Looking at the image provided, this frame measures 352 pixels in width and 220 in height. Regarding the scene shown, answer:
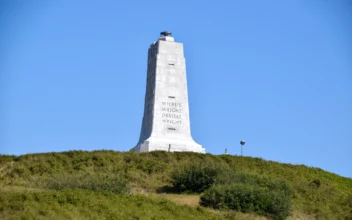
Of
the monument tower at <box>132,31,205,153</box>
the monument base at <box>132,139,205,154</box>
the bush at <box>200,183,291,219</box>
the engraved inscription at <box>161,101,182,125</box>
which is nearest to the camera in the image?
the bush at <box>200,183,291,219</box>

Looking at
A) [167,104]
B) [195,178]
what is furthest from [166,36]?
[195,178]

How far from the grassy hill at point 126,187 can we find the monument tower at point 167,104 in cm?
312

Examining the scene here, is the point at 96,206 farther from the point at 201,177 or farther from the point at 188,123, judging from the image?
the point at 188,123

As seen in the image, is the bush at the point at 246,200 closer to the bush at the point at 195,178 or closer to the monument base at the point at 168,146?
the bush at the point at 195,178

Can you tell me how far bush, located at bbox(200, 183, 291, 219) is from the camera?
3047 centimetres

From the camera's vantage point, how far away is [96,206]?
25.5m

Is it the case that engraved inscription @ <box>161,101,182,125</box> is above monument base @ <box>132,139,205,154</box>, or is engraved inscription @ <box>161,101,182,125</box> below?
above

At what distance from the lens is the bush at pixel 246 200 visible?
1200 inches

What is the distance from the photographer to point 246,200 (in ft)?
101

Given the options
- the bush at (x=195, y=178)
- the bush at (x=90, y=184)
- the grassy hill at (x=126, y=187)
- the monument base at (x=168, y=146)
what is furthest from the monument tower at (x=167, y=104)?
the bush at (x=90, y=184)

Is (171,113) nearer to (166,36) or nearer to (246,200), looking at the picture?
(166,36)

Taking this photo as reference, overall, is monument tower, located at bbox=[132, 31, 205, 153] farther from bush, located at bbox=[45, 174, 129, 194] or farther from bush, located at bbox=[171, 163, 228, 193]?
bush, located at bbox=[45, 174, 129, 194]

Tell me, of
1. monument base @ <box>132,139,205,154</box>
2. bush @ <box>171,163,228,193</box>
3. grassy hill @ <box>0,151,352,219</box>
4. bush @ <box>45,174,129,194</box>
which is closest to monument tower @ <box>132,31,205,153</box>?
monument base @ <box>132,139,205,154</box>

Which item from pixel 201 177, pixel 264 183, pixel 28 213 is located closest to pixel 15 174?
pixel 201 177
